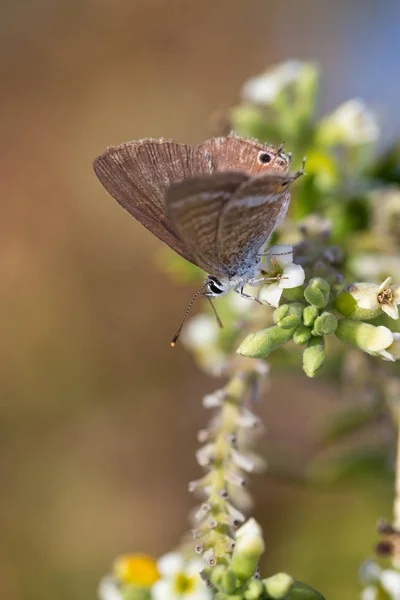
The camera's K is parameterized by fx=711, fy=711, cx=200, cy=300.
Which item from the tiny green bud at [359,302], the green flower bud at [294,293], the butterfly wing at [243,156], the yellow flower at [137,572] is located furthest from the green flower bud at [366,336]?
the yellow flower at [137,572]

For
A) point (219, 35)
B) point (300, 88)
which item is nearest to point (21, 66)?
point (219, 35)

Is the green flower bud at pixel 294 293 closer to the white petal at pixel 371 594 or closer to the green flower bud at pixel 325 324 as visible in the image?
the green flower bud at pixel 325 324

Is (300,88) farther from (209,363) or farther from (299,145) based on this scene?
(209,363)

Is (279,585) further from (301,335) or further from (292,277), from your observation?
(292,277)

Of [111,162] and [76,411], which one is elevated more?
[76,411]

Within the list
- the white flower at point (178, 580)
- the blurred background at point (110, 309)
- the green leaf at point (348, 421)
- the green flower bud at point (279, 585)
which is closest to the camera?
the green flower bud at point (279, 585)
